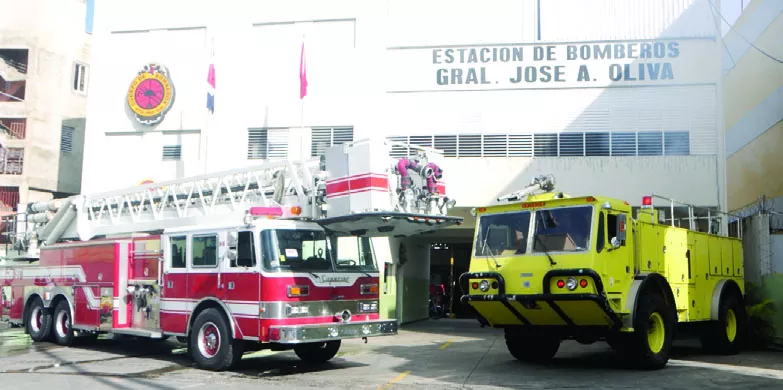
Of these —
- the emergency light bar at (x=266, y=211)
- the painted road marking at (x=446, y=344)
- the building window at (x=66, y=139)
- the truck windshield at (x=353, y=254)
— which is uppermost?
the building window at (x=66, y=139)

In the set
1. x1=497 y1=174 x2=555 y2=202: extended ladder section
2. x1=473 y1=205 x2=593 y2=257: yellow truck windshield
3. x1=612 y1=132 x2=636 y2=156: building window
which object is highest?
x1=612 y1=132 x2=636 y2=156: building window

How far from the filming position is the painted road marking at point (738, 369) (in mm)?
11156

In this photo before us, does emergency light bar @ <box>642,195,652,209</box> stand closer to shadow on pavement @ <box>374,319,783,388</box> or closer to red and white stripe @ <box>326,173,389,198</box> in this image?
shadow on pavement @ <box>374,319,783,388</box>

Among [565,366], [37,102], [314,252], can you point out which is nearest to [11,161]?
[37,102]

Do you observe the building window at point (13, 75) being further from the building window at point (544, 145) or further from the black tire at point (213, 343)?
the black tire at point (213, 343)

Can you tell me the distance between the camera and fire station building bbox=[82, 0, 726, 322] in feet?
67.5

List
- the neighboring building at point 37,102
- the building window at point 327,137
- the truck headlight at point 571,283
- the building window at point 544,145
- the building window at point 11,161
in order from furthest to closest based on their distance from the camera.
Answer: the building window at point 11,161 → the neighboring building at point 37,102 → the building window at point 327,137 → the building window at point 544,145 → the truck headlight at point 571,283

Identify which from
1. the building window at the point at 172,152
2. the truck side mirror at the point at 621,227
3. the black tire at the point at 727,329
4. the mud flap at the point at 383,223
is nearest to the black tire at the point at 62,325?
the mud flap at the point at 383,223

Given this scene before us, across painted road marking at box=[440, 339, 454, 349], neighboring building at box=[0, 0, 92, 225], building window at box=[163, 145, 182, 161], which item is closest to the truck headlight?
painted road marking at box=[440, 339, 454, 349]

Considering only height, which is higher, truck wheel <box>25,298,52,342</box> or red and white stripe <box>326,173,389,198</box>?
red and white stripe <box>326,173,389,198</box>

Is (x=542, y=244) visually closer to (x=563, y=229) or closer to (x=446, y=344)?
(x=563, y=229)

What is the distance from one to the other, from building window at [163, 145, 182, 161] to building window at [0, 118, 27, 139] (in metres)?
18.1

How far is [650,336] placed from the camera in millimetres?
11234

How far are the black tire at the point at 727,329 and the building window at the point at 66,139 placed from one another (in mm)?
33874
